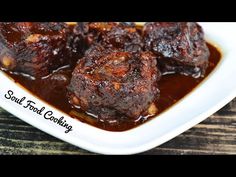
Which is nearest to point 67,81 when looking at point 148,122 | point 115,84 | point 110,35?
point 110,35

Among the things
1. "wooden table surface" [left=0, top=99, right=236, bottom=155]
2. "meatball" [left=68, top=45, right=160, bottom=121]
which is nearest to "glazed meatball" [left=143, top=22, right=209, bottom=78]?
"meatball" [left=68, top=45, right=160, bottom=121]

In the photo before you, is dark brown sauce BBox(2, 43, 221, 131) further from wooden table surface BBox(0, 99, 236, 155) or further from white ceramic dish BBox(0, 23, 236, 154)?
wooden table surface BBox(0, 99, 236, 155)

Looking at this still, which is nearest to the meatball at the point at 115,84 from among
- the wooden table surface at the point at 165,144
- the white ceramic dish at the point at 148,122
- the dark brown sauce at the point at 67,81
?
the dark brown sauce at the point at 67,81

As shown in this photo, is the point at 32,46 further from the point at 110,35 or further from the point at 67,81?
the point at 110,35

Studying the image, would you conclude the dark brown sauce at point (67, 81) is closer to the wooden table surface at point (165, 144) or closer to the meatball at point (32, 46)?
the meatball at point (32, 46)

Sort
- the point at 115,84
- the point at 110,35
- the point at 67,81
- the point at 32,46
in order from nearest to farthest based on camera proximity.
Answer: the point at 115,84
the point at 32,46
the point at 67,81
the point at 110,35

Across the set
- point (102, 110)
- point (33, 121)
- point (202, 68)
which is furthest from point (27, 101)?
point (202, 68)
